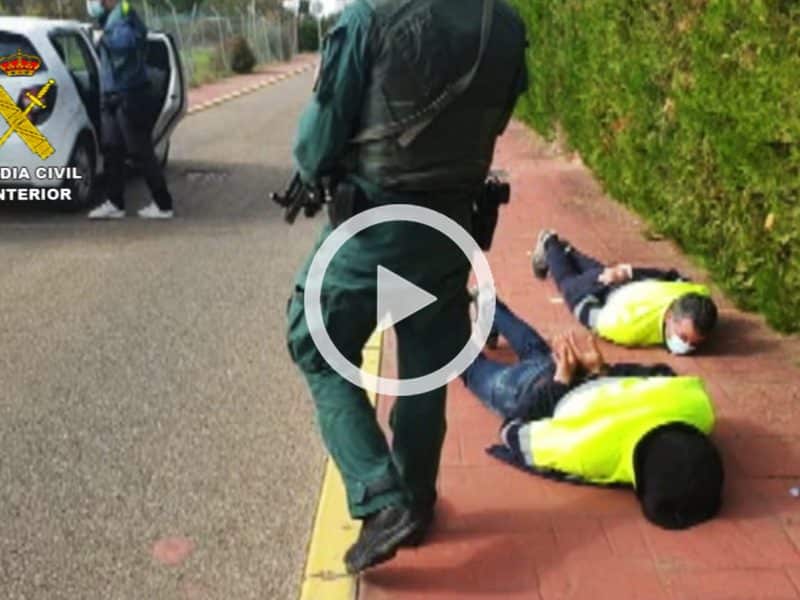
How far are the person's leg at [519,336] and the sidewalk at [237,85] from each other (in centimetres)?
1380

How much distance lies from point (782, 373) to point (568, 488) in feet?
5.37

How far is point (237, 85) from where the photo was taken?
89.2ft

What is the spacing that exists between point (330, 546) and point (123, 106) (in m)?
5.86

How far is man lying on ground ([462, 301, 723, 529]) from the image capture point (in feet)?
10.8

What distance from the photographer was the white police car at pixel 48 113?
8250 millimetres

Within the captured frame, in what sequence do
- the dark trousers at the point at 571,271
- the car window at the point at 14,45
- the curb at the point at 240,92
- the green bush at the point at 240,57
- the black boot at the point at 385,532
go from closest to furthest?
the black boot at the point at 385,532
the dark trousers at the point at 571,271
the car window at the point at 14,45
the curb at the point at 240,92
the green bush at the point at 240,57

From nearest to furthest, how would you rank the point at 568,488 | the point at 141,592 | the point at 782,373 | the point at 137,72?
the point at 141,592, the point at 568,488, the point at 782,373, the point at 137,72

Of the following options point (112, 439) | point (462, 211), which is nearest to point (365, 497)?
point (462, 211)

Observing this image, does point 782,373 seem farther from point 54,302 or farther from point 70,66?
point 70,66

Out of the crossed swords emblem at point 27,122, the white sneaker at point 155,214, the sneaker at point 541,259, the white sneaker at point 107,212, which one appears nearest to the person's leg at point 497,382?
the sneaker at point 541,259

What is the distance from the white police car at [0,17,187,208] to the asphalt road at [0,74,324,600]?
507 millimetres

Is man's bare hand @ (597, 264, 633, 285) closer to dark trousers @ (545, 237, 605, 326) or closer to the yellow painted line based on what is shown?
dark trousers @ (545, 237, 605, 326)

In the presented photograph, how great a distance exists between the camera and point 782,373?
186 inches

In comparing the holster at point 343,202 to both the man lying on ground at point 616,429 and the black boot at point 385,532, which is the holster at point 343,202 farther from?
the man lying on ground at point 616,429
